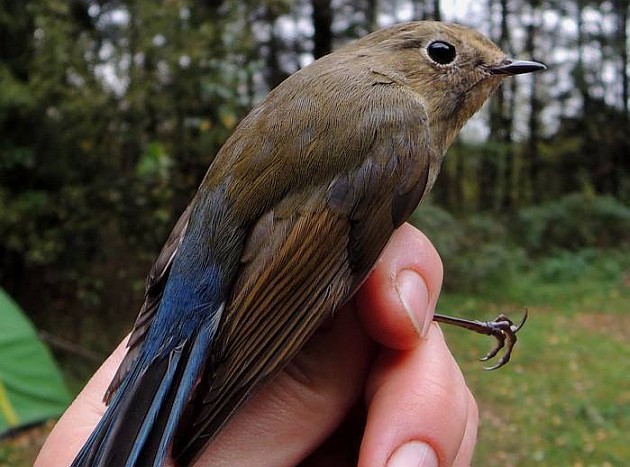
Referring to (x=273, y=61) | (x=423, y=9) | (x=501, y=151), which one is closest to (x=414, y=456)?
(x=273, y=61)

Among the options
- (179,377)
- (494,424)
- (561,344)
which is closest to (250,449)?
(179,377)

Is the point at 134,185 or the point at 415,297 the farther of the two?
the point at 134,185

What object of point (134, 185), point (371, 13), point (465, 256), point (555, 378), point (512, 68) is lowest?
point (465, 256)

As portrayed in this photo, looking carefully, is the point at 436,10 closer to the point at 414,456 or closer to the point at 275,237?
the point at 275,237

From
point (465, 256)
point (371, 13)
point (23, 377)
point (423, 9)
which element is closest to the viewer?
point (23, 377)

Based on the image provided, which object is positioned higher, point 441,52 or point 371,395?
point 441,52

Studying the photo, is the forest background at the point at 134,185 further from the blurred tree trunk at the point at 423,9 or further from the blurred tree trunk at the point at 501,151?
the blurred tree trunk at the point at 501,151

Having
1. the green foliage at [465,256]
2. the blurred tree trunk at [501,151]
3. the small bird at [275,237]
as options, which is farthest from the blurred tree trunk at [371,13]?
the small bird at [275,237]
